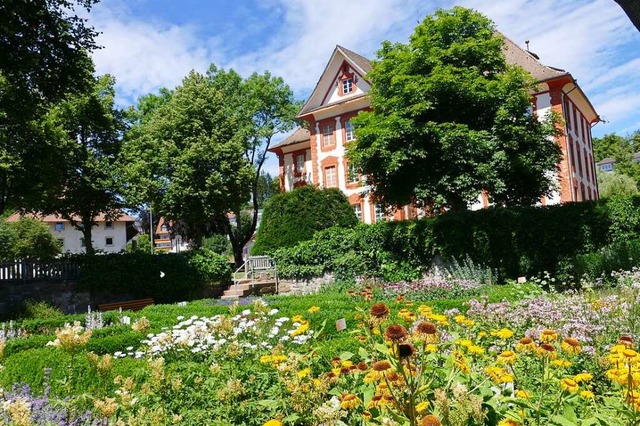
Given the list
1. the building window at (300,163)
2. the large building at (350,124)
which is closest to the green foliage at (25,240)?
the building window at (300,163)

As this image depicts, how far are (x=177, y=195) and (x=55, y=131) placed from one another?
7293mm

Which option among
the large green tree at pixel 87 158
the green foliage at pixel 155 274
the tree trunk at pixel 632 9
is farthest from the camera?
the large green tree at pixel 87 158

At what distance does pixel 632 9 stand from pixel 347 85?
24.6 m

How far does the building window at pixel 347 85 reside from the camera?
30016mm

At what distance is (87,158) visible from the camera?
25.2 meters

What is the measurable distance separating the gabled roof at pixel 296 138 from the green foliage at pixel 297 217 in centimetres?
1260

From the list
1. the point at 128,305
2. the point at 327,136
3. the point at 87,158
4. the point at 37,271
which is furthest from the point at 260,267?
the point at 327,136

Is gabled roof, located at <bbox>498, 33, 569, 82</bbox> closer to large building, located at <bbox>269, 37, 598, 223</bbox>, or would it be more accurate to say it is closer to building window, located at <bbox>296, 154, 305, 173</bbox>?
large building, located at <bbox>269, 37, 598, 223</bbox>

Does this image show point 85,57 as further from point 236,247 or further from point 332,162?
point 236,247

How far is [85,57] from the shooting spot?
16.5m

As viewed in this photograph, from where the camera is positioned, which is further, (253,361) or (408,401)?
(253,361)

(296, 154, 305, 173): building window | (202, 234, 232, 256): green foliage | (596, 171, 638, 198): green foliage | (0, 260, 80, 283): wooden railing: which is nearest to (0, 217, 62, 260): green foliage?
(202, 234, 232, 256): green foliage

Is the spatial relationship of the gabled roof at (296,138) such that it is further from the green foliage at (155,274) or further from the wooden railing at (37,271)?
the wooden railing at (37,271)

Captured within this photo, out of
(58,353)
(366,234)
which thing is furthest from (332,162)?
(58,353)
